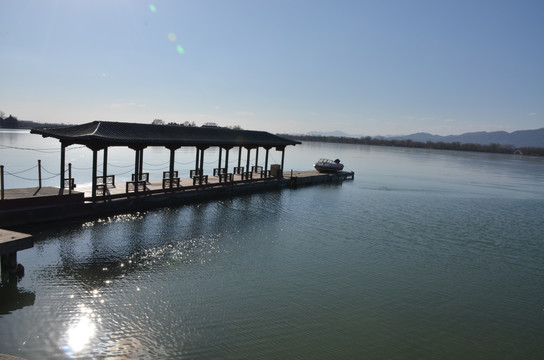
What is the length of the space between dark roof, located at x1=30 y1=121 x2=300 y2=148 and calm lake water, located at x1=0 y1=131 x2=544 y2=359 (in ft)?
13.2

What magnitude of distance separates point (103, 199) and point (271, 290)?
11295mm

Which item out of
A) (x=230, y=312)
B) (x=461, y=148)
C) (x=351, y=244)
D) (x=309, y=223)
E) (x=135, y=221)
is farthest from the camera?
(x=461, y=148)

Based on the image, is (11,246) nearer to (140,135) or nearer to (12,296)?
(12,296)

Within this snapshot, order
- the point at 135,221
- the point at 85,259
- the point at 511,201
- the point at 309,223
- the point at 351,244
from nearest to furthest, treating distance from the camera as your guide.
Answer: the point at 85,259
the point at 351,244
the point at 135,221
the point at 309,223
the point at 511,201

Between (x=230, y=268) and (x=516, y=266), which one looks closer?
(x=230, y=268)

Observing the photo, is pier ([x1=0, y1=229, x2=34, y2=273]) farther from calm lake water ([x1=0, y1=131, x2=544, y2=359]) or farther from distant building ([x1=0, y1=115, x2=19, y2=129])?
distant building ([x1=0, y1=115, x2=19, y2=129])

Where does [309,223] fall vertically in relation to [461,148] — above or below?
below

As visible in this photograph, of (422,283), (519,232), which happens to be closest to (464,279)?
(422,283)

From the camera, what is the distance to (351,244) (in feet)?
54.2

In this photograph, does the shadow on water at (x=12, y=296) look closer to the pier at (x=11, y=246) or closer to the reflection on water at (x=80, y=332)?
the pier at (x=11, y=246)

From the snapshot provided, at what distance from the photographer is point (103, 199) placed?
18.3 meters

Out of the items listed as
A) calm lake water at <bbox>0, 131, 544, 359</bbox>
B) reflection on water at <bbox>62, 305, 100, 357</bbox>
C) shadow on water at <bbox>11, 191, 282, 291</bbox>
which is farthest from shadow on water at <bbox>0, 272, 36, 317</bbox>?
reflection on water at <bbox>62, 305, 100, 357</bbox>

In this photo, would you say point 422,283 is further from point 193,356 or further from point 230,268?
point 193,356

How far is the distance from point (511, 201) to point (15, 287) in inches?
1406
